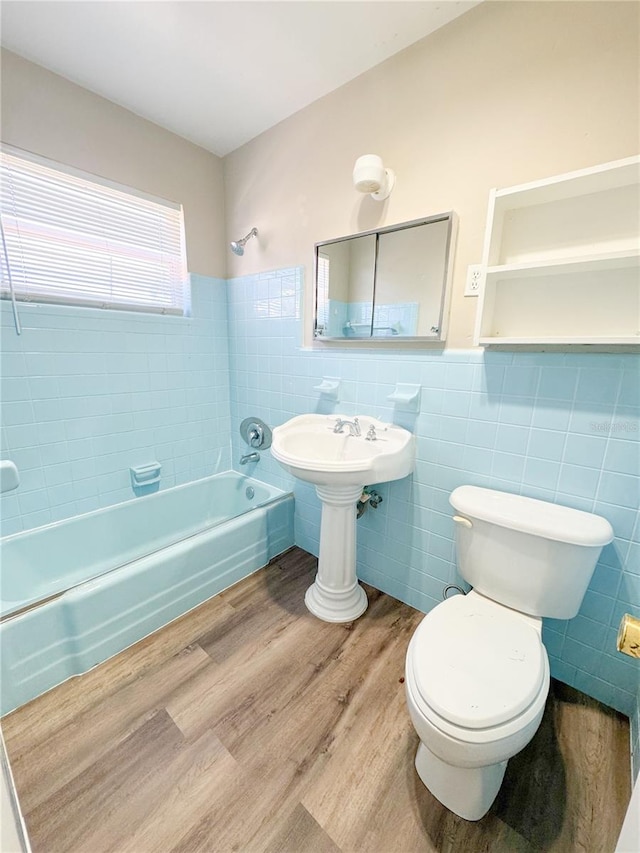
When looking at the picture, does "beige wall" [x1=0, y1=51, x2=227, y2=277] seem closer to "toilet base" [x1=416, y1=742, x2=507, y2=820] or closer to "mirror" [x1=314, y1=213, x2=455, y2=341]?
"mirror" [x1=314, y1=213, x2=455, y2=341]

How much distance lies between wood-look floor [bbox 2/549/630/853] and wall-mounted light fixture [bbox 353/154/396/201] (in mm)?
1905

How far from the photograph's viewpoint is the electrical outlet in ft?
4.00

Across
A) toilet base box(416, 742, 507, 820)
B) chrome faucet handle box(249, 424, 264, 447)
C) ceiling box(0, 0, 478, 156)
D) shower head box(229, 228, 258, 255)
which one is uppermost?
ceiling box(0, 0, 478, 156)

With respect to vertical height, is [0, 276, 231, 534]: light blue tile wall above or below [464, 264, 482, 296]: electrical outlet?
below

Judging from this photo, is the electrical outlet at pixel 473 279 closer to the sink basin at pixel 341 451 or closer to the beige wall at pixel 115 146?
the sink basin at pixel 341 451

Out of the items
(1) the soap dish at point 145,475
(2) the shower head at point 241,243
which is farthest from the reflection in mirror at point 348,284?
(1) the soap dish at point 145,475

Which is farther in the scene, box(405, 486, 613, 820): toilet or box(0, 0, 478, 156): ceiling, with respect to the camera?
box(0, 0, 478, 156): ceiling

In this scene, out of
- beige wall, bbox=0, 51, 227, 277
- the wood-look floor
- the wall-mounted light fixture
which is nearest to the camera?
the wood-look floor

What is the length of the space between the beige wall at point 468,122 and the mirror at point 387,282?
0.18ft

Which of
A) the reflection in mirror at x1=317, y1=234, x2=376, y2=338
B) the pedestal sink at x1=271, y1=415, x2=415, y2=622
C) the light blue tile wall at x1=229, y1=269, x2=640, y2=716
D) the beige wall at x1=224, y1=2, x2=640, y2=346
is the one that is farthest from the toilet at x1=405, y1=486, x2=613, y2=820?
the reflection in mirror at x1=317, y1=234, x2=376, y2=338

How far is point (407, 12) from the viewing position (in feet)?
3.73

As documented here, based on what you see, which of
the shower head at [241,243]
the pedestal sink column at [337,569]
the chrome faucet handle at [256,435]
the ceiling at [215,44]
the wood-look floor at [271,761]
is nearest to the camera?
the wood-look floor at [271,761]

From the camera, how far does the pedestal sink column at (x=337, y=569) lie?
1502 millimetres

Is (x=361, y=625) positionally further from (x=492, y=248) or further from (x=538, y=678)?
(x=492, y=248)
